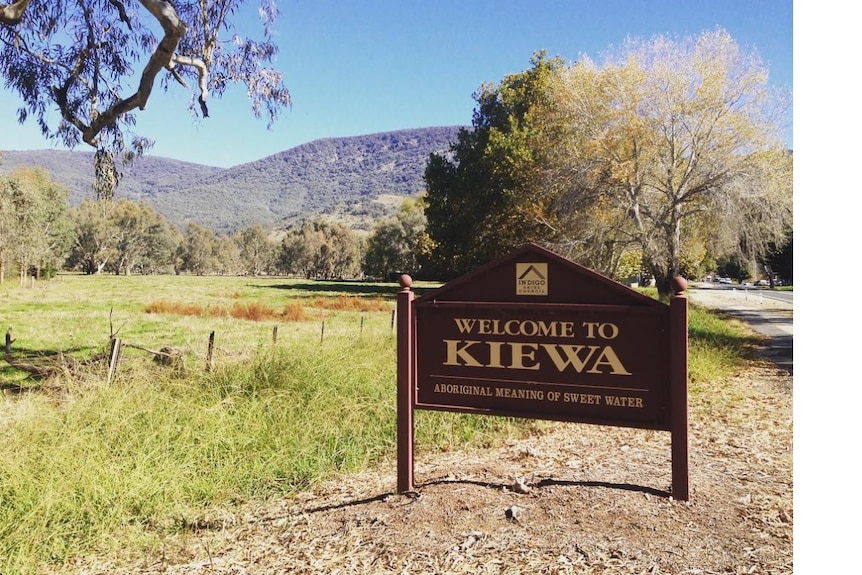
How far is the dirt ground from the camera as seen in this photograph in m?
2.86

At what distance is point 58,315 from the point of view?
1552cm

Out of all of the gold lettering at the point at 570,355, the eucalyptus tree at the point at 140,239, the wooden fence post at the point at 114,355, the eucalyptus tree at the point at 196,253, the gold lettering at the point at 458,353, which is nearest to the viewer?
the gold lettering at the point at 570,355

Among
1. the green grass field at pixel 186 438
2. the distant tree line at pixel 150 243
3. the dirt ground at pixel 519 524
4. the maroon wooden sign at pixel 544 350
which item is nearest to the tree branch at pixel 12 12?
the distant tree line at pixel 150 243

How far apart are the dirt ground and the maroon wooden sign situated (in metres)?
0.30

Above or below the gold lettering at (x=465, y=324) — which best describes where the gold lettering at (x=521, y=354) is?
below

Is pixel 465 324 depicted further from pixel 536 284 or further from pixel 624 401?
pixel 624 401

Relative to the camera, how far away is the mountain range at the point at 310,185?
11669cm

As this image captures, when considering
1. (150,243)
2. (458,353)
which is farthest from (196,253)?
(458,353)

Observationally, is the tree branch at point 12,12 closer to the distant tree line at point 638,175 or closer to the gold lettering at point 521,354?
the distant tree line at point 638,175

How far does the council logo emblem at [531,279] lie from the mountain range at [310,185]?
259 feet

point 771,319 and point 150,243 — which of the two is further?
point 150,243

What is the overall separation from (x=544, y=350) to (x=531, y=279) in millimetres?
385

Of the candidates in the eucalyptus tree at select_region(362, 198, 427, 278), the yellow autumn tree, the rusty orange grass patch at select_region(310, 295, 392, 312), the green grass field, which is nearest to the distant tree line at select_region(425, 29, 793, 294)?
the yellow autumn tree

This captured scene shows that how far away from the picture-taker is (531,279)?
11.2 feet
